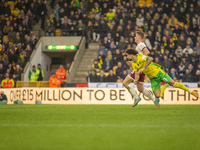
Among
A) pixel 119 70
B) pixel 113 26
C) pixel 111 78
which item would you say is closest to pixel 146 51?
pixel 111 78

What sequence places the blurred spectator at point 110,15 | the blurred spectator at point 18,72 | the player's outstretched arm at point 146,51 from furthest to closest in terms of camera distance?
1. the blurred spectator at point 110,15
2. the blurred spectator at point 18,72
3. the player's outstretched arm at point 146,51

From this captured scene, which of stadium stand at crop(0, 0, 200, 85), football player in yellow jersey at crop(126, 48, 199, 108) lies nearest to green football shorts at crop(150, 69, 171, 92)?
football player in yellow jersey at crop(126, 48, 199, 108)

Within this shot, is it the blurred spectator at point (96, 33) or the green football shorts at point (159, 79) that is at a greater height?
the blurred spectator at point (96, 33)

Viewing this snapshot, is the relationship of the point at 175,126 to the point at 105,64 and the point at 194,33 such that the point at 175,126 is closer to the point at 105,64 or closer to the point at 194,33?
the point at 105,64

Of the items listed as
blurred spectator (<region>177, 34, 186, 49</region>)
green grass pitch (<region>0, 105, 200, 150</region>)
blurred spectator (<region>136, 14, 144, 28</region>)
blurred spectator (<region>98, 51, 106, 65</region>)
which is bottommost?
green grass pitch (<region>0, 105, 200, 150</region>)

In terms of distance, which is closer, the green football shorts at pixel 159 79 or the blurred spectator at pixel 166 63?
the green football shorts at pixel 159 79

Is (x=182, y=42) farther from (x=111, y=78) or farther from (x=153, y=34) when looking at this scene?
(x=111, y=78)

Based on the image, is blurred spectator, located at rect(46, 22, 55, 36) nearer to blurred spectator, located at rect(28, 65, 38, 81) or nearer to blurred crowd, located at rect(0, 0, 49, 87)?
blurred crowd, located at rect(0, 0, 49, 87)

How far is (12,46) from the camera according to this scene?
2316 centimetres

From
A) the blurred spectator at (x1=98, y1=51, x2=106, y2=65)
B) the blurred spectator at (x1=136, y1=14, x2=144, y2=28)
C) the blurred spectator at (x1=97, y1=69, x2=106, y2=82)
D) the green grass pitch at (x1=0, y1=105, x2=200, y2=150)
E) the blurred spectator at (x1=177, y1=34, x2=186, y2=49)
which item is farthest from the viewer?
the blurred spectator at (x1=136, y1=14, x2=144, y2=28)

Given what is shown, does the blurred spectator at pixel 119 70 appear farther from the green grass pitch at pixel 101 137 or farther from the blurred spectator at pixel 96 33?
the green grass pitch at pixel 101 137

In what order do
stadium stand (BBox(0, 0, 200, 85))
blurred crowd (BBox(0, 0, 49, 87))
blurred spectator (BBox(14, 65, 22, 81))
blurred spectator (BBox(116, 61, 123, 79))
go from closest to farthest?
blurred spectator (BBox(116, 61, 123, 79)) < stadium stand (BBox(0, 0, 200, 85)) < blurred spectator (BBox(14, 65, 22, 81)) < blurred crowd (BBox(0, 0, 49, 87))

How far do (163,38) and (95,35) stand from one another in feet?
13.9

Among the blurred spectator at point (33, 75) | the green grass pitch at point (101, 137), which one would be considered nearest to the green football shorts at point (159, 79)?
the green grass pitch at point (101, 137)
